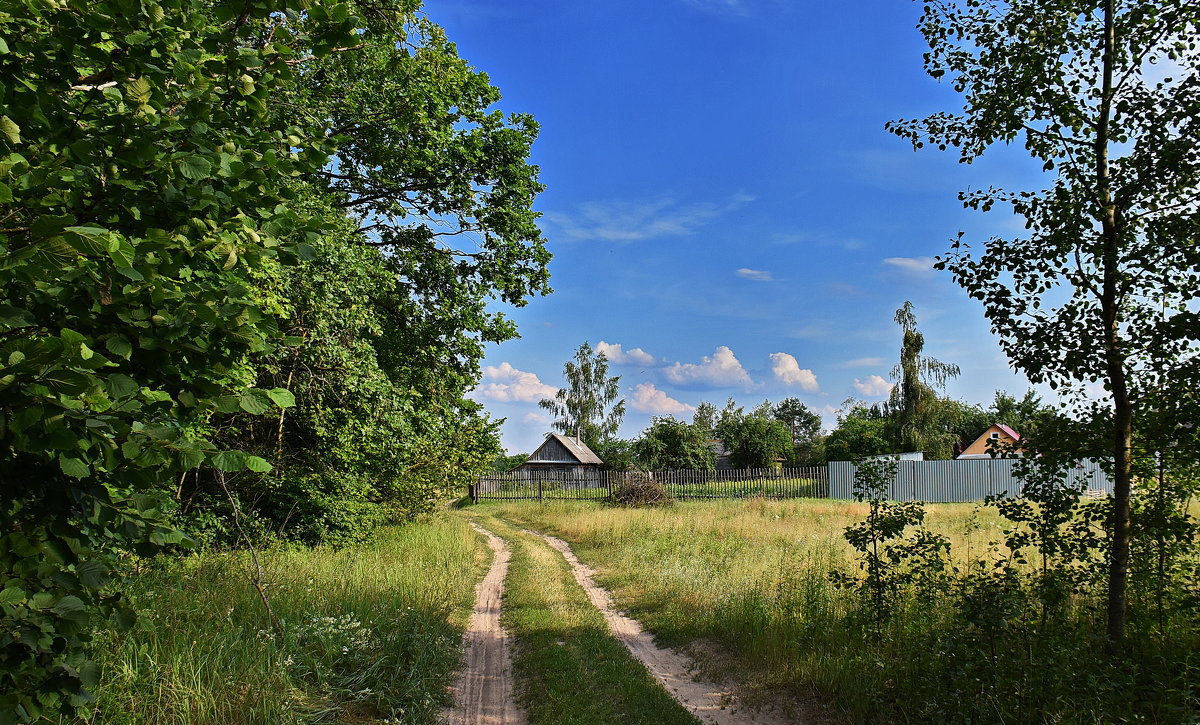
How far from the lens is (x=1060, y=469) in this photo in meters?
5.74

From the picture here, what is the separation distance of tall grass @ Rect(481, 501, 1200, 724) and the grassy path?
952mm

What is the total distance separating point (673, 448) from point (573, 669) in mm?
33289

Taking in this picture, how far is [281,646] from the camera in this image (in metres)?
5.56

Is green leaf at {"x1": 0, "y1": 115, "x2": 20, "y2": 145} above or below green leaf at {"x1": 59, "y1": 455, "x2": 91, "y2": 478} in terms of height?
above

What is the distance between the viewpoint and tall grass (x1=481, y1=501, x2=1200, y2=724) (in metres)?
4.59

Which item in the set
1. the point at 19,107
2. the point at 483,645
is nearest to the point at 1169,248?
the point at 19,107

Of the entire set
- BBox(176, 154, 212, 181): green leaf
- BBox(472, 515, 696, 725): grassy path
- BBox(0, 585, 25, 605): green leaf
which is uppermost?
BBox(176, 154, 212, 181): green leaf

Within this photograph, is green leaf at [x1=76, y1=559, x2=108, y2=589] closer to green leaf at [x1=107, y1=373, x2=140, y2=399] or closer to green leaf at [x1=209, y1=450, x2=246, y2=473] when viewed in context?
green leaf at [x1=209, y1=450, x2=246, y2=473]

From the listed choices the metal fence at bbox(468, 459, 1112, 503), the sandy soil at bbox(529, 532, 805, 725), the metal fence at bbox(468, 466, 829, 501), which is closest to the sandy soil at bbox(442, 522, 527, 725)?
the sandy soil at bbox(529, 532, 805, 725)

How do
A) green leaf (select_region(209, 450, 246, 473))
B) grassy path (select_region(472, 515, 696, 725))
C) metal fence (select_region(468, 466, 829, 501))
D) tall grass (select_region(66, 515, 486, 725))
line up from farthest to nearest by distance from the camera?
metal fence (select_region(468, 466, 829, 501)), grassy path (select_region(472, 515, 696, 725)), tall grass (select_region(66, 515, 486, 725)), green leaf (select_region(209, 450, 246, 473))

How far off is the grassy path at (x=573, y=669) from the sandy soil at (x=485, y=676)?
142 mm

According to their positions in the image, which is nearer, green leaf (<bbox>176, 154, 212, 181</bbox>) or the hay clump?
green leaf (<bbox>176, 154, 212, 181</bbox>)

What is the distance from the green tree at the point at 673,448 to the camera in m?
39.1

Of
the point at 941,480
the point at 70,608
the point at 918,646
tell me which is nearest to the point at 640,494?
the point at 941,480
